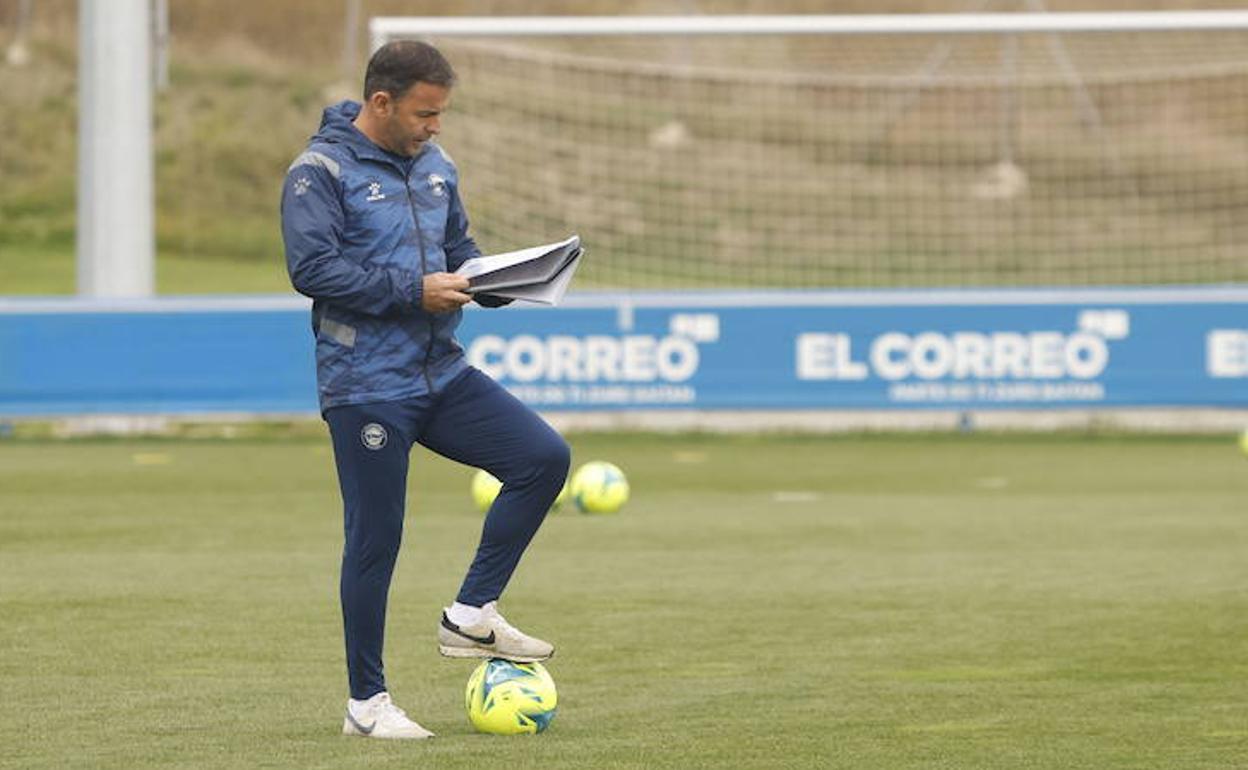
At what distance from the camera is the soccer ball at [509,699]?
847 cm

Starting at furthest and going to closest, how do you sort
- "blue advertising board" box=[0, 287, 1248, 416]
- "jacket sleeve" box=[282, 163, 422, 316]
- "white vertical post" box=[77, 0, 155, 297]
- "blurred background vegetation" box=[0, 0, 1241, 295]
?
"blurred background vegetation" box=[0, 0, 1241, 295] → "white vertical post" box=[77, 0, 155, 297] → "blue advertising board" box=[0, 287, 1248, 416] → "jacket sleeve" box=[282, 163, 422, 316]

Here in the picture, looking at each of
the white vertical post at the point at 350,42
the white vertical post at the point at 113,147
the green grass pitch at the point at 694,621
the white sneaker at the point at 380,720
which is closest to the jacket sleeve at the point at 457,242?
the white sneaker at the point at 380,720

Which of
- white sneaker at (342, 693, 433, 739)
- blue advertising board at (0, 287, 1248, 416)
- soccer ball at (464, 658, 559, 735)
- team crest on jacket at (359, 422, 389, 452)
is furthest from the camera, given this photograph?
blue advertising board at (0, 287, 1248, 416)

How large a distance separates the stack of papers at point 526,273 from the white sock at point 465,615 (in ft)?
3.29

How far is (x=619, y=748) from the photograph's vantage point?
8195 millimetres

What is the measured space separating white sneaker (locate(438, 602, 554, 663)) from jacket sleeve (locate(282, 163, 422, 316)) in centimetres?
107

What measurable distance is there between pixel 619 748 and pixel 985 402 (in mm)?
15255

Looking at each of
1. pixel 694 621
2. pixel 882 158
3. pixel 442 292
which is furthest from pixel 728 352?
pixel 442 292

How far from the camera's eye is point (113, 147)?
24109mm

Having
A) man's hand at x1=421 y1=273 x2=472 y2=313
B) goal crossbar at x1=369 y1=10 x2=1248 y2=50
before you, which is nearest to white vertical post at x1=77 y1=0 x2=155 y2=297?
goal crossbar at x1=369 y1=10 x2=1248 y2=50

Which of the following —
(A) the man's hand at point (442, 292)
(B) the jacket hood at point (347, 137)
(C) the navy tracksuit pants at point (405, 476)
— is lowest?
(C) the navy tracksuit pants at point (405, 476)

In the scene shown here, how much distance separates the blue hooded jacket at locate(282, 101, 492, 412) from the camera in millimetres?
8031

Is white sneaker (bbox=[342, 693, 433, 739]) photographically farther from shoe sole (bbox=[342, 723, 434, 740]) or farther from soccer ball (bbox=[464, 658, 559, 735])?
soccer ball (bbox=[464, 658, 559, 735])

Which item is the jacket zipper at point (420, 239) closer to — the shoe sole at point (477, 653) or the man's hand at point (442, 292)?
the man's hand at point (442, 292)
